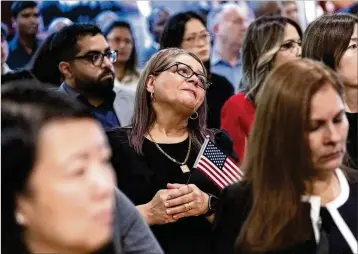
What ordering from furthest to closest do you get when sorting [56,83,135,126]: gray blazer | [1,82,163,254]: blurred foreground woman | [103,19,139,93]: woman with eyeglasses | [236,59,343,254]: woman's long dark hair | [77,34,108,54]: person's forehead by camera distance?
[103,19,139,93]: woman with eyeglasses < [56,83,135,126]: gray blazer < [77,34,108,54]: person's forehead < [236,59,343,254]: woman's long dark hair < [1,82,163,254]: blurred foreground woman

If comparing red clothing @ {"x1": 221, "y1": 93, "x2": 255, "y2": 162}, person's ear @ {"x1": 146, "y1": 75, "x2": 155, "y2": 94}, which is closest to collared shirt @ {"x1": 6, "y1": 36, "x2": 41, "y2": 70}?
red clothing @ {"x1": 221, "y1": 93, "x2": 255, "y2": 162}

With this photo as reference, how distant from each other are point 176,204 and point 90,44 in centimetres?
130

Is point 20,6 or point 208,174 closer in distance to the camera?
point 208,174

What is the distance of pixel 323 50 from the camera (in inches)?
94.3

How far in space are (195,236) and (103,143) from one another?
96 cm

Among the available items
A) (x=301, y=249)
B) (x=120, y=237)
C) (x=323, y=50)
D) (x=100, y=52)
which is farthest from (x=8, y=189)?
(x=100, y=52)

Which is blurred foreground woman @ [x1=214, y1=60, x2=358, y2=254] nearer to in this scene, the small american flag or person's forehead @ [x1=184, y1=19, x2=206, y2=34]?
the small american flag

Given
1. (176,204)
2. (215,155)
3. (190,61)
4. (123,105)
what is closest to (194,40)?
(123,105)

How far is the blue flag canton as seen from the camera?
221 centimetres

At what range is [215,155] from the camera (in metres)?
2.23

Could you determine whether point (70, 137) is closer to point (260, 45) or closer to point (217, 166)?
point (217, 166)

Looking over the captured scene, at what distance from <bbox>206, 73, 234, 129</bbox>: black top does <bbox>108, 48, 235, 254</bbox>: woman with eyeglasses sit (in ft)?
2.58

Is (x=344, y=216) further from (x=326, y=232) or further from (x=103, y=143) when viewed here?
(x=103, y=143)

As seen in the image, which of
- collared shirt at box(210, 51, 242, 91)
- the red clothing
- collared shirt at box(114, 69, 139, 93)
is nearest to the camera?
the red clothing
